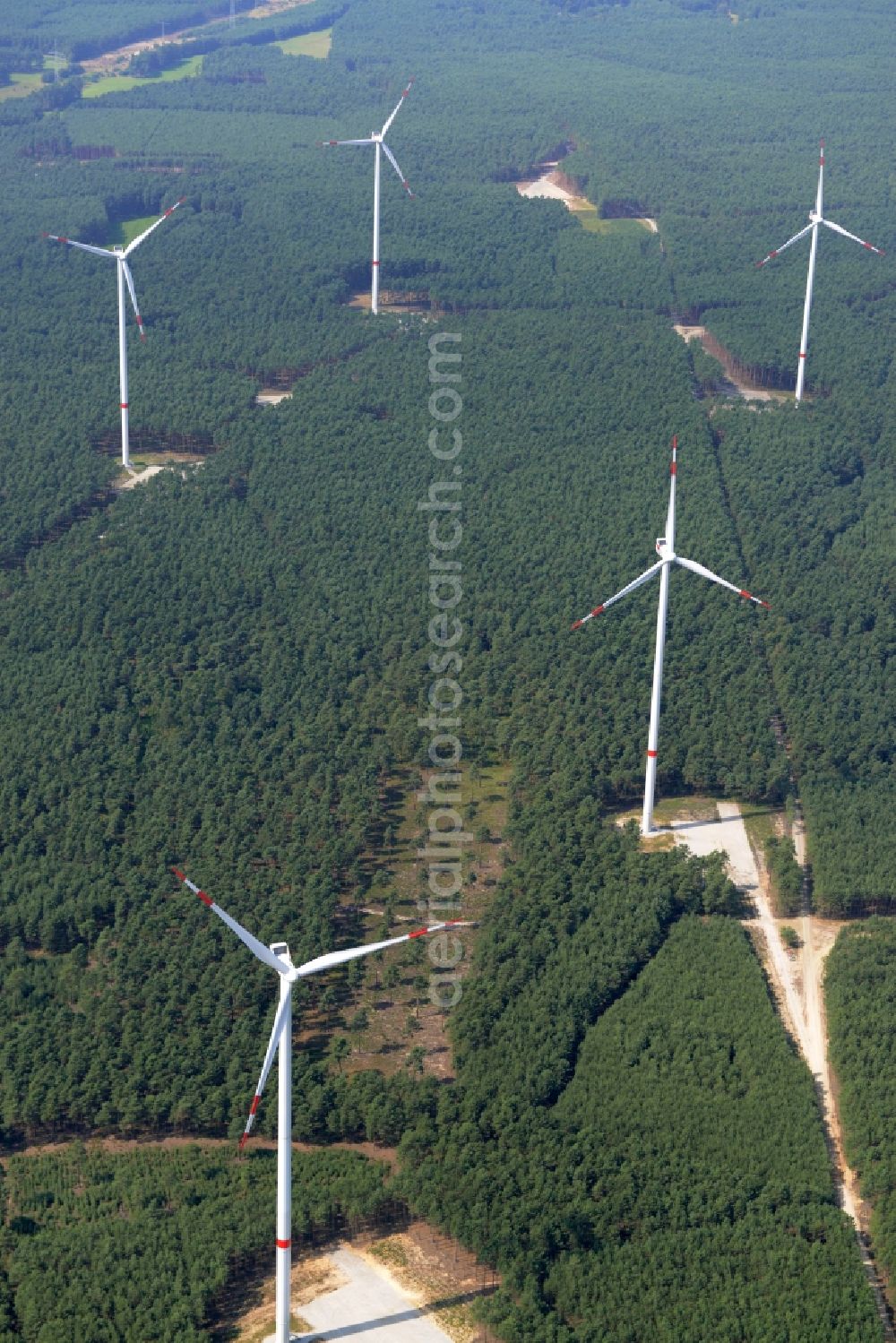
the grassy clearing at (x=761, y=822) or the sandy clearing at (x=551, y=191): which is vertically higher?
the sandy clearing at (x=551, y=191)

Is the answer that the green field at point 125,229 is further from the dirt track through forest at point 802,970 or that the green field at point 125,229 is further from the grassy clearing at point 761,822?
the dirt track through forest at point 802,970

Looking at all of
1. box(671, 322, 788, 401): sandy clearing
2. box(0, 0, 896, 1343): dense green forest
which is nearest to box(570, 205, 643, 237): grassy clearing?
box(0, 0, 896, 1343): dense green forest

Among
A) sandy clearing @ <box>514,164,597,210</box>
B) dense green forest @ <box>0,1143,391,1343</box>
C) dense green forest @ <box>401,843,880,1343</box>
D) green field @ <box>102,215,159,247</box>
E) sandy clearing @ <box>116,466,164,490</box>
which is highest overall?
sandy clearing @ <box>514,164,597,210</box>

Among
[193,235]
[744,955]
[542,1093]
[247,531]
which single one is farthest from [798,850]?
[193,235]

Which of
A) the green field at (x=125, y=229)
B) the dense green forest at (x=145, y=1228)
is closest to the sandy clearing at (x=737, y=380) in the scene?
the green field at (x=125, y=229)

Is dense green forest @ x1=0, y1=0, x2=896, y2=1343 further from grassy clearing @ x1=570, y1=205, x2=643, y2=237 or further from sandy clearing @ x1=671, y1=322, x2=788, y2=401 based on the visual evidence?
grassy clearing @ x1=570, y1=205, x2=643, y2=237
